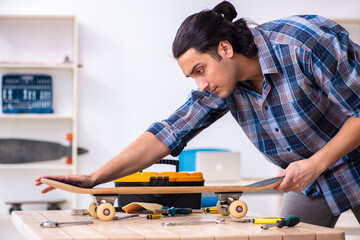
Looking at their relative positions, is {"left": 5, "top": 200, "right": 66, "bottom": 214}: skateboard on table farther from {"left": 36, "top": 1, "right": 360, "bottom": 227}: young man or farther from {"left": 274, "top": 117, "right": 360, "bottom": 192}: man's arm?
{"left": 274, "top": 117, "right": 360, "bottom": 192}: man's arm

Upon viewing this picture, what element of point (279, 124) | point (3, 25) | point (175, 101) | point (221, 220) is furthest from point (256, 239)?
point (3, 25)

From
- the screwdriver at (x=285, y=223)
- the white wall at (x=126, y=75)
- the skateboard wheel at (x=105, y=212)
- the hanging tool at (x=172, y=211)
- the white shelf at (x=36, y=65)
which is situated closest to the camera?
the screwdriver at (x=285, y=223)

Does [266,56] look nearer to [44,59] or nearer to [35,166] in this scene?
[35,166]

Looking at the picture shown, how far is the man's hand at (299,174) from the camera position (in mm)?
1354

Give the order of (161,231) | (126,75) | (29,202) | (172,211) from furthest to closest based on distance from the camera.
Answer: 1. (126,75)
2. (29,202)
3. (172,211)
4. (161,231)

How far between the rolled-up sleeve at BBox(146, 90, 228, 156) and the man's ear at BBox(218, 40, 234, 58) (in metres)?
0.19

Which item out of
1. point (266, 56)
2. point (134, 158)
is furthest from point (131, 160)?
point (266, 56)

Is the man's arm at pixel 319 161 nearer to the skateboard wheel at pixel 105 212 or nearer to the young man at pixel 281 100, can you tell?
the young man at pixel 281 100

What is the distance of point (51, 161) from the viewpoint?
3.94 metres

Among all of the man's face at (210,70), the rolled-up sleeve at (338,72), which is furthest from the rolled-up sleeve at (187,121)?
the rolled-up sleeve at (338,72)

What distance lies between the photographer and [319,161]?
1380 millimetres

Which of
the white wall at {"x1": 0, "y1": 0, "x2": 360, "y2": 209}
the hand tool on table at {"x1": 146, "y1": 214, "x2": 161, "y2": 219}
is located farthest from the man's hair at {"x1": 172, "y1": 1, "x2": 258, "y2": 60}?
the white wall at {"x1": 0, "y1": 0, "x2": 360, "y2": 209}

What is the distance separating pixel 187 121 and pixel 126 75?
2529mm

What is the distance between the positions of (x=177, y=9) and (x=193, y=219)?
10.0 ft
